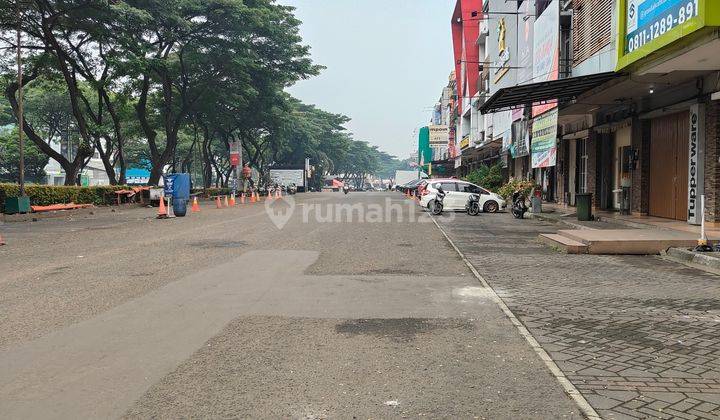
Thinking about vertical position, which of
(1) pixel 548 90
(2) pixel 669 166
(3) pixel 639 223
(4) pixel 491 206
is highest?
(1) pixel 548 90

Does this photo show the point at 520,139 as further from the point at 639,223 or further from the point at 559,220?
the point at 639,223

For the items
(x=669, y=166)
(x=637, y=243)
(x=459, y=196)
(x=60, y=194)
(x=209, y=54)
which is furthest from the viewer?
(x=209, y=54)

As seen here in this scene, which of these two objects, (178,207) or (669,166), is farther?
(178,207)

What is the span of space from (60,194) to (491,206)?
769 inches

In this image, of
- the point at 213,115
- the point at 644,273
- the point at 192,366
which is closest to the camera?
the point at 192,366

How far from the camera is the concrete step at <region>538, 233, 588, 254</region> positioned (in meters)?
12.2

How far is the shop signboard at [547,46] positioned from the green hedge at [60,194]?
20694 mm

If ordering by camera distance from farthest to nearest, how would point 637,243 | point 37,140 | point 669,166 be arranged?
point 37,140, point 669,166, point 637,243

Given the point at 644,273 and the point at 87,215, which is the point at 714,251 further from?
the point at 87,215

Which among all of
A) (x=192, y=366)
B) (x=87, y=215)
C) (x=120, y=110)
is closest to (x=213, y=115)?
(x=120, y=110)

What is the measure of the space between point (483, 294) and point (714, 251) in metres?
5.83

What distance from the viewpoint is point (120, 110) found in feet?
125

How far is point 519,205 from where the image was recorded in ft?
74.1

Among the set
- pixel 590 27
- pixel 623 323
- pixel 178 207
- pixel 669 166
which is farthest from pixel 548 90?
pixel 178 207
